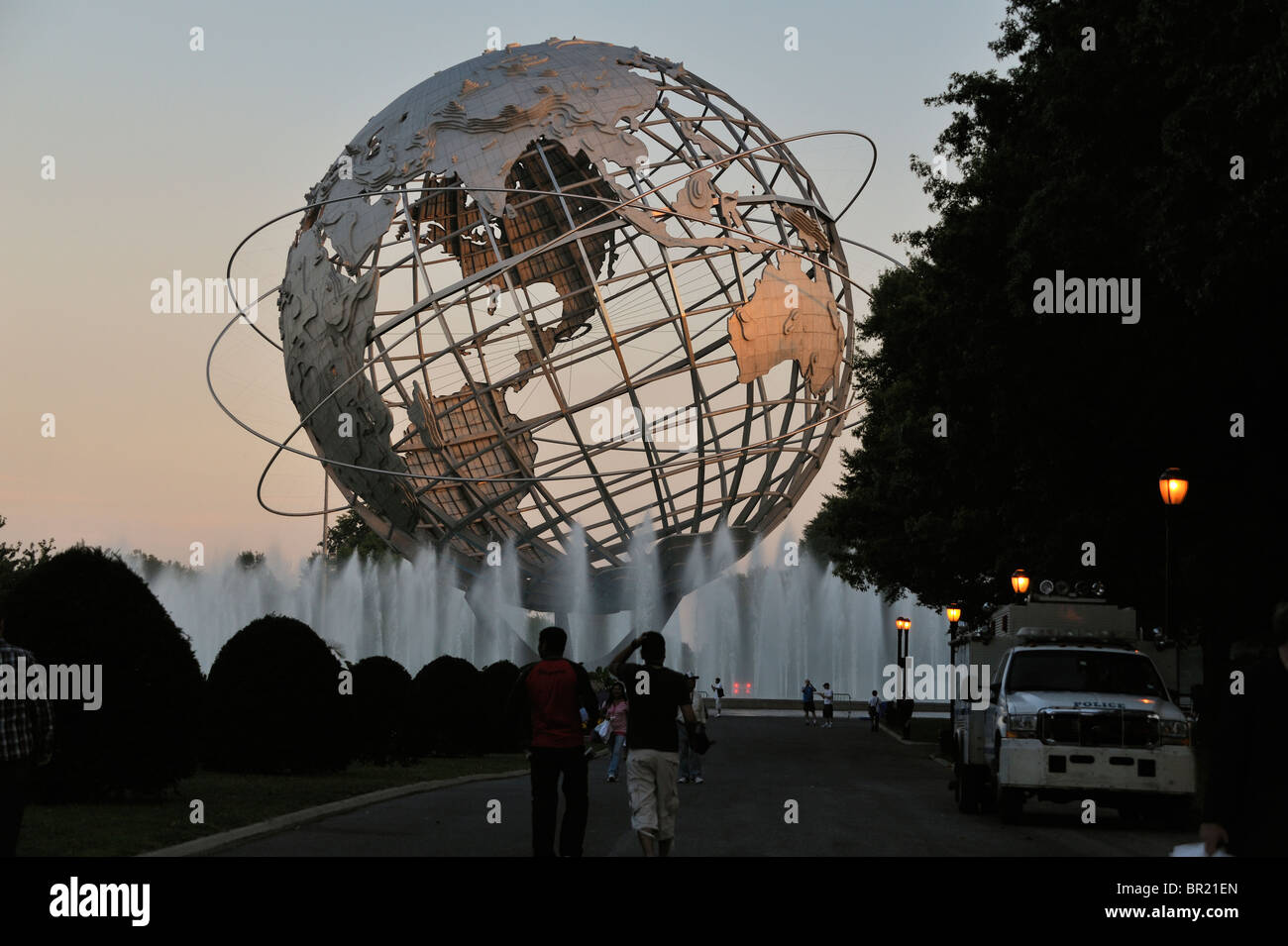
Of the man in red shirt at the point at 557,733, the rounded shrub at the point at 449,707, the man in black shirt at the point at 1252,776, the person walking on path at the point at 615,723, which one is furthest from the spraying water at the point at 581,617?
the man in black shirt at the point at 1252,776

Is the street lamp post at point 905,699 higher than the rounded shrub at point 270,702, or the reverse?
the rounded shrub at point 270,702

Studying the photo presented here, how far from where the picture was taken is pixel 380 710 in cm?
2320

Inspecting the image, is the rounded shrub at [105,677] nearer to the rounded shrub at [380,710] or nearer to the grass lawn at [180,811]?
the grass lawn at [180,811]

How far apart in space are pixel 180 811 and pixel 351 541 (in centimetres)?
9103

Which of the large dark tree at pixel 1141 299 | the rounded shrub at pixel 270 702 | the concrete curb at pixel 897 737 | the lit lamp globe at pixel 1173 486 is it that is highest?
the large dark tree at pixel 1141 299

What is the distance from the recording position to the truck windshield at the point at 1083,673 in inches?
704

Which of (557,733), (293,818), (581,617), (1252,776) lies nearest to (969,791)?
(293,818)

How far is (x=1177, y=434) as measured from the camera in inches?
880

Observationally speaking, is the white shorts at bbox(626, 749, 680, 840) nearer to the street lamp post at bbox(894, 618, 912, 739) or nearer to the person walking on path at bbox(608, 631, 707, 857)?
the person walking on path at bbox(608, 631, 707, 857)

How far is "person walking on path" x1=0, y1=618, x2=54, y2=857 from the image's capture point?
8.63 meters

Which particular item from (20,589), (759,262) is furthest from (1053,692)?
(759,262)

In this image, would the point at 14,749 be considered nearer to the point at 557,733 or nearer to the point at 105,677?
the point at 557,733

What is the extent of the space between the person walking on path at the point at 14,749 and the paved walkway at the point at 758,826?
3444 millimetres

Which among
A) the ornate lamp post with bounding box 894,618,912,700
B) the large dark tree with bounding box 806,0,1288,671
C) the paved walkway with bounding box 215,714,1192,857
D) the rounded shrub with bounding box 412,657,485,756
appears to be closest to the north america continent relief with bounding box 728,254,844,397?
the large dark tree with bounding box 806,0,1288,671
